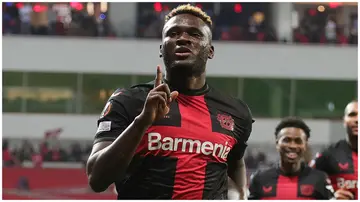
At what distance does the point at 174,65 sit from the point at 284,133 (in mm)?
3181

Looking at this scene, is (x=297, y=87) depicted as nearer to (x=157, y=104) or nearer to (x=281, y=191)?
(x=281, y=191)

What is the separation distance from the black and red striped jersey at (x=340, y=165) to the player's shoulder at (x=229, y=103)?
3.17 metres

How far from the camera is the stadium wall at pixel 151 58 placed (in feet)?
67.4

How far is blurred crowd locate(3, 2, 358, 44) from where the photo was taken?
20.5 m

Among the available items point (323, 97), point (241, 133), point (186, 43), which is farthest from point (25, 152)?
point (186, 43)

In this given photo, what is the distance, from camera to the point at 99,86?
2086 cm

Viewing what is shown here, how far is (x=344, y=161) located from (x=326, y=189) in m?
0.45

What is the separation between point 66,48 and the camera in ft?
67.7

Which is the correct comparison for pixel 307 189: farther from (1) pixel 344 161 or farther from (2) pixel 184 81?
(2) pixel 184 81

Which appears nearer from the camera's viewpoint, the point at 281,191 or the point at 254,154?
the point at 281,191

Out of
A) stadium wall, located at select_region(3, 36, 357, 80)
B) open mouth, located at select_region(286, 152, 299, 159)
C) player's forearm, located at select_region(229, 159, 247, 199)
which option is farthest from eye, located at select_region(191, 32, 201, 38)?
stadium wall, located at select_region(3, 36, 357, 80)

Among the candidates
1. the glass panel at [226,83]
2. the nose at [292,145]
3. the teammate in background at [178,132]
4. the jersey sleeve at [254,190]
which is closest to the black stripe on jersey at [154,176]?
the teammate in background at [178,132]

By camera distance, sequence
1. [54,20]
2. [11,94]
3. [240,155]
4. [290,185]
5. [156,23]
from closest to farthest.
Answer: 1. [240,155]
2. [290,185]
3. [156,23]
4. [11,94]
5. [54,20]

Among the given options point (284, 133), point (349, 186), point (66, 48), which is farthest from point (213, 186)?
point (66, 48)
